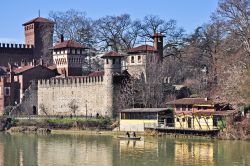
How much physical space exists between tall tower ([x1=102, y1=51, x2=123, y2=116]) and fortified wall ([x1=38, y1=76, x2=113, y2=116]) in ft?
0.55

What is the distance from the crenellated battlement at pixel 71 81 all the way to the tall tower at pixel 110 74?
158 cm

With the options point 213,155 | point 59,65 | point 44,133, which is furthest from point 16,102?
point 213,155

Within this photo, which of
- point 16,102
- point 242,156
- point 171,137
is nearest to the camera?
point 242,156

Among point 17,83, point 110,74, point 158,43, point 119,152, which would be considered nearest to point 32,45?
point 17,83

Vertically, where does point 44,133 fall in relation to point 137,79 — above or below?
below

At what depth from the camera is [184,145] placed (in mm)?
46500

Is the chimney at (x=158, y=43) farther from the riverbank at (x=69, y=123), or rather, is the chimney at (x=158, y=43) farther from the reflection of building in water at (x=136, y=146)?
the reflection of building in water at (x=136, y=146)

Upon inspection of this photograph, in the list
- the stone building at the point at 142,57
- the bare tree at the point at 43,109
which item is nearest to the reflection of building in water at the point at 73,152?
the stone building at the point at 142,57

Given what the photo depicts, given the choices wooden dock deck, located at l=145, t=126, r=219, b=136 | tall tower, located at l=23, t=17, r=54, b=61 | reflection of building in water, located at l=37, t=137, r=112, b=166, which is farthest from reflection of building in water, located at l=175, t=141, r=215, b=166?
tall tower, located at l=23, t=17, r=54, b=61

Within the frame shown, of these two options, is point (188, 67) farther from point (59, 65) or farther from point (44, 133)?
point (44, 133)

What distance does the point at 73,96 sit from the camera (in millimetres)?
69188

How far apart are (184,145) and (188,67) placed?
31607 millimetres

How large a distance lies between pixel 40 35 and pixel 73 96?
26.2m

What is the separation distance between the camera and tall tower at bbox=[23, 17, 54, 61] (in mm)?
92000
